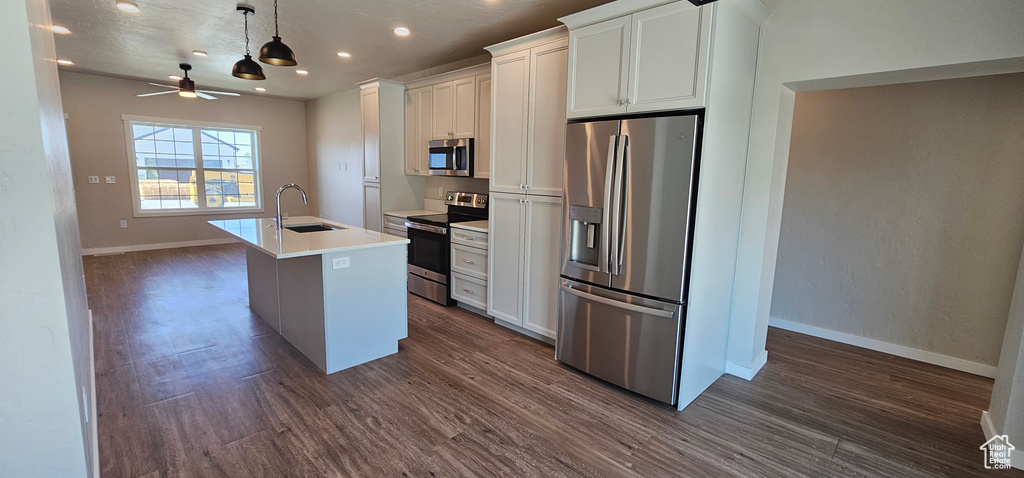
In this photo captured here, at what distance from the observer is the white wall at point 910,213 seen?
2957mm

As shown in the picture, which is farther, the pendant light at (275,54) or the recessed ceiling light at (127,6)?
the recessed ceiling light at (127,6)

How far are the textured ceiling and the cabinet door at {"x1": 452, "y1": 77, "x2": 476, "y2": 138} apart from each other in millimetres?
381

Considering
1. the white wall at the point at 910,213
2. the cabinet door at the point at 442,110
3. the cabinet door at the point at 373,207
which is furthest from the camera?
the cabinet door at the point at 373,207

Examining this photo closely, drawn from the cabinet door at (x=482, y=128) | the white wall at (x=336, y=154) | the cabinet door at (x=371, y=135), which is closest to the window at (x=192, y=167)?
the white wall at (x=336, y=154)

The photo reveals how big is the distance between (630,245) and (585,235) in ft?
1.13

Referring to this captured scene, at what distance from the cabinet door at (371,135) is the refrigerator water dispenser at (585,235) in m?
3.09

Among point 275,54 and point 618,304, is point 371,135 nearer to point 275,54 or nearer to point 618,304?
point 275,54

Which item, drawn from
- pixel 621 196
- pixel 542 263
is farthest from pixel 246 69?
pixel 621 196

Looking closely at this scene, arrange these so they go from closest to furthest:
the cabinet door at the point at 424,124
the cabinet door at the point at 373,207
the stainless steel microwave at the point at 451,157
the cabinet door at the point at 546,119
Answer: the cabinet door at the point at 546,119 → the stainless steel microwave at the point at 451,157 → the cabinet door at the point at 424,124 → the cabinet door at the point at 373,207

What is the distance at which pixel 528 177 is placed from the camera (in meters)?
3.37

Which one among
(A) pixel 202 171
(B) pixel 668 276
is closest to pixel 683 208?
(B) pixel 668 276

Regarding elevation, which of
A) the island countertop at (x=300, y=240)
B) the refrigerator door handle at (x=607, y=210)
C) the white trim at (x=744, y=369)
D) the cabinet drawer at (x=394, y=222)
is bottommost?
the white trim at (x=744, y=369)

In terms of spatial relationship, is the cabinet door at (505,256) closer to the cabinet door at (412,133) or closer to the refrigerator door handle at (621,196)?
the refrigerator door handle at (621,196)

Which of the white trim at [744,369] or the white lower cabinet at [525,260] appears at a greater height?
the white lower cabinet at [525,260]
